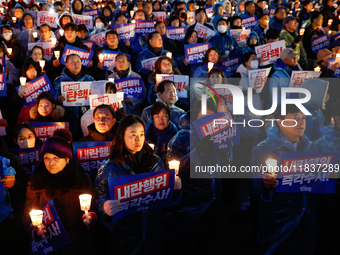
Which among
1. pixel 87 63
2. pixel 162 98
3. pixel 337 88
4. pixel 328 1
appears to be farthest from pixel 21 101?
pixel 328 1

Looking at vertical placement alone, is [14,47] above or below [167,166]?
above

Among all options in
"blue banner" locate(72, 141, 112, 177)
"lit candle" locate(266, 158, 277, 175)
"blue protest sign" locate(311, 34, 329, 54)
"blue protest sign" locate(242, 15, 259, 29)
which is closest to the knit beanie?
"blue banner" locate(72, 141, 112, 177)

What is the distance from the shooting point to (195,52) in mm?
6973

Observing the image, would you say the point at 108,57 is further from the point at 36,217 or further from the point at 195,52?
the point at 36,217

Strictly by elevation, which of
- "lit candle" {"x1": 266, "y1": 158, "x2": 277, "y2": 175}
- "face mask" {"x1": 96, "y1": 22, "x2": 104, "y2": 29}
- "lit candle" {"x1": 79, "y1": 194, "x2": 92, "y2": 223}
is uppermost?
Result: "face mask" {"x1": 96, "y1": 22, "x2": 104, "y2": 29}

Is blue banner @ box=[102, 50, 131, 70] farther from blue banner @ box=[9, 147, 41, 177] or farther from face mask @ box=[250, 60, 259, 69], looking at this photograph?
blue banner @ box=[9, 147, 41, 177]

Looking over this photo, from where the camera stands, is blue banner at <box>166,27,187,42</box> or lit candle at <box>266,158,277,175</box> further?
blue banner at <box>166,27,187,42</box>

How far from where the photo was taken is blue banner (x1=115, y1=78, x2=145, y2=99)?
5668 millimetres

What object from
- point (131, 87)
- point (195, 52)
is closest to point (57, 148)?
point (131, 87)

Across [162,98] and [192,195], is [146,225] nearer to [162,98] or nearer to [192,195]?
[192,195]

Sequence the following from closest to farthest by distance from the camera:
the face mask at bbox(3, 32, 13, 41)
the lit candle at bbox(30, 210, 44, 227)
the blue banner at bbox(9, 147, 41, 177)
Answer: the lit candle at bbox(30, 210, 44, 227) → the blue banner at bbox(9, 147, 41, 177) → the face mask at bbox(3, 32, 13, 41)

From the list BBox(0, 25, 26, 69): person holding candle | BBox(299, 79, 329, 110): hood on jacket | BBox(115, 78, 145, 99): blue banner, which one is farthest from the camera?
BBox(0, 25, 26, 69): person holding candle

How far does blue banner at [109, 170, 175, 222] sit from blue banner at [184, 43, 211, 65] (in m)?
4.80

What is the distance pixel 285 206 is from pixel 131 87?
144 inches
